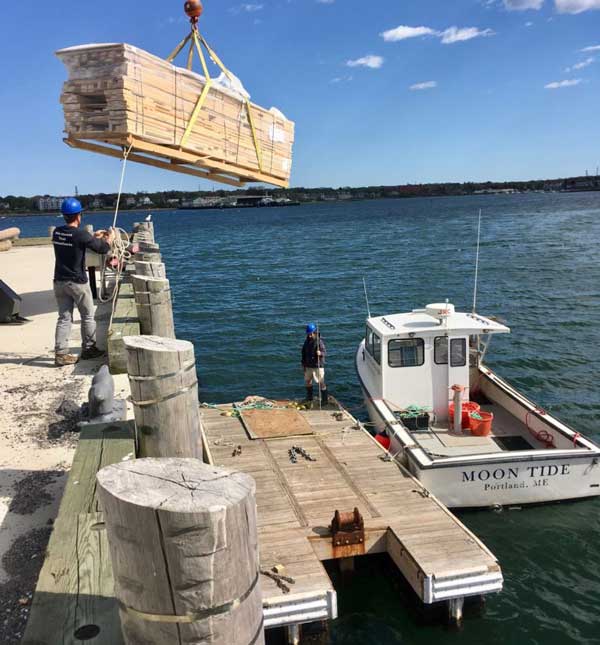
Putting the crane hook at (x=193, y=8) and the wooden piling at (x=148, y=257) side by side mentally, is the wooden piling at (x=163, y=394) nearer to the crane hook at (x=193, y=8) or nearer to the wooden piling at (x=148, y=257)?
the crane hook at (x=193, y=8)

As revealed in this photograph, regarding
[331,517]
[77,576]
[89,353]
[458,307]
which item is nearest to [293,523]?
[331,517]

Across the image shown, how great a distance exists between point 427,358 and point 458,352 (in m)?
0.63

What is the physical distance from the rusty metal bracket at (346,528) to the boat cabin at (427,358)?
15.6ft

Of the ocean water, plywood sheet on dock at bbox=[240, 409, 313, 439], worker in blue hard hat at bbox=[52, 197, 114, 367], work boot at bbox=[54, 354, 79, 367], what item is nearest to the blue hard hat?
worker in blue hard hat at bbox=[52, 197, 114, 367]

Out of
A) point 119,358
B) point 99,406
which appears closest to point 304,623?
point 99,406

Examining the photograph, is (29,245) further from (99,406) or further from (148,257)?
(99,406)

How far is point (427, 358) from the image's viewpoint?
11992mm

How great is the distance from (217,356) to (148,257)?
7.88 metres

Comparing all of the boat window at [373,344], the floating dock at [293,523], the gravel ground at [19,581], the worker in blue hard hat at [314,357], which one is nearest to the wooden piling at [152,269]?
the floating dock at [293,523]

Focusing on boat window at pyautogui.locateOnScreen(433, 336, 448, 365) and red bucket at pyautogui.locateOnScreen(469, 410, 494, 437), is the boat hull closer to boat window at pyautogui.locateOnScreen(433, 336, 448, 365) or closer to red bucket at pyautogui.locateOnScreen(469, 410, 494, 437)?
red bucket at pyautogui.locateOnScreen(469, 410, 494, 437)

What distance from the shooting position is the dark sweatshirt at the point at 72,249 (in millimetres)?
9602

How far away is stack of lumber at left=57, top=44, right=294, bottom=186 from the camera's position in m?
9.28

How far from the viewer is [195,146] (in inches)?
428

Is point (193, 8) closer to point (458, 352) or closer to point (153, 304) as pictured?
point (153, 304)
